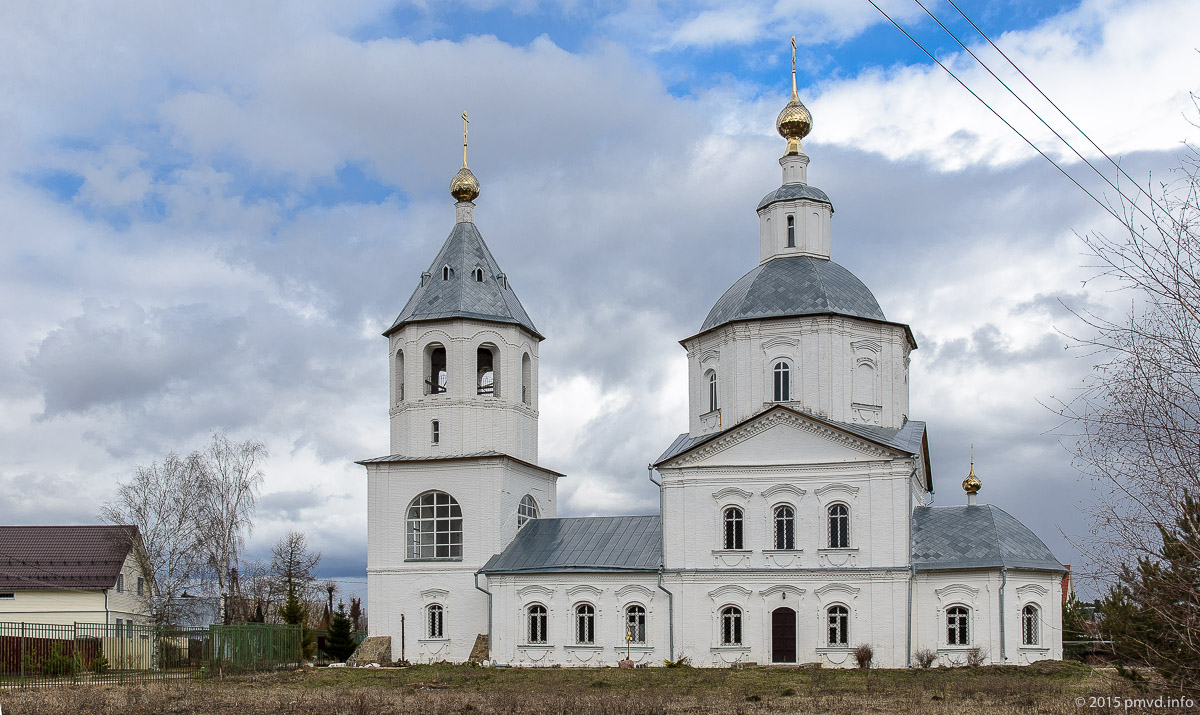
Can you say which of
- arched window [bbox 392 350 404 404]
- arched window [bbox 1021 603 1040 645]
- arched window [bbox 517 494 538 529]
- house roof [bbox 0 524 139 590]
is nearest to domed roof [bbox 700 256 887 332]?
arched window [bbox 517 494 538 529]

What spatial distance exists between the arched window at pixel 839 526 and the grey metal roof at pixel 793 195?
986cm

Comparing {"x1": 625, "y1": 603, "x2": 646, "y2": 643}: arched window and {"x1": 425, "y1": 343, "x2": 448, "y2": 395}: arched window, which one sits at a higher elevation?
{"x1": 425, "y1": 343, "x2": 448, "y2": 395}: arched window

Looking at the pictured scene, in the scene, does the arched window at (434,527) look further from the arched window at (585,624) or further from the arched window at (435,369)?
the arched window at (585,624)

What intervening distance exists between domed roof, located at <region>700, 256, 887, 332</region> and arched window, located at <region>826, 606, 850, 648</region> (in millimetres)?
8011

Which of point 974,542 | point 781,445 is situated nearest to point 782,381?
point 781,445

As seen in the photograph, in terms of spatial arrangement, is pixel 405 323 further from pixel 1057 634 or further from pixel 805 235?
pixel 1057 634

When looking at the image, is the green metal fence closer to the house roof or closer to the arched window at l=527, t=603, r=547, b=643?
the arched window at l=527, t=603, r=547, b=643

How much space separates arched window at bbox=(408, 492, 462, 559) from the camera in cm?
3566

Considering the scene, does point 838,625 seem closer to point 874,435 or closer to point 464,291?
point 874,435

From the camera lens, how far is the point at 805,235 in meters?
36.4

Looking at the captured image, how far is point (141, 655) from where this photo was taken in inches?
1075

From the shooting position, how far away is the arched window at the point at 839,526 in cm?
3166

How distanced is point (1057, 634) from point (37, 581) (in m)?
31.3

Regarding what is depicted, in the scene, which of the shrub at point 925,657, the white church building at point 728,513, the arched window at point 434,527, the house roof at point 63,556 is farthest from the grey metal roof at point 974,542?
the house roof at point 63,556
